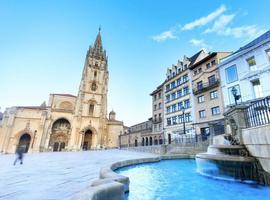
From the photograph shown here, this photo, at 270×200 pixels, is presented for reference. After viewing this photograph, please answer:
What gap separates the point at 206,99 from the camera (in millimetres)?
25281

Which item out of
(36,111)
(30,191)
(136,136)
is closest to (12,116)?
(36,111)

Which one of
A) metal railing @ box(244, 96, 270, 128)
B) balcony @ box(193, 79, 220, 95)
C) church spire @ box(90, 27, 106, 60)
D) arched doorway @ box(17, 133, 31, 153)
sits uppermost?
church spire @ box(90, 27, 106, 60)

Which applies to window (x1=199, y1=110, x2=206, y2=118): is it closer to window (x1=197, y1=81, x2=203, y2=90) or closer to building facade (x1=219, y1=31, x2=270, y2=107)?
window (x1=197, y1=81, x2=203, y2=90)

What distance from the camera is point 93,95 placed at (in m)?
41.3

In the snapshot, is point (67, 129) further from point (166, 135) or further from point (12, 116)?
point (166, 135)

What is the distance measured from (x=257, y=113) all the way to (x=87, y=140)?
38.1m

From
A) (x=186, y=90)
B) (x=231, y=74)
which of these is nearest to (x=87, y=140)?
(x=186, y=90)

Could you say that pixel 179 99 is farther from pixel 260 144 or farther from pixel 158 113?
pixel 260 144

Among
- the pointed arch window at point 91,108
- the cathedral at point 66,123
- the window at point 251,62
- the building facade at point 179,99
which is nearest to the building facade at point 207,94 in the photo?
the building facade at point 179,99

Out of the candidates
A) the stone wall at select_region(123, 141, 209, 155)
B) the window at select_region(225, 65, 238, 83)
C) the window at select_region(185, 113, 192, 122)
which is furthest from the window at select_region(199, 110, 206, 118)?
the stone wall at select_region(123, 141, 209, 155)

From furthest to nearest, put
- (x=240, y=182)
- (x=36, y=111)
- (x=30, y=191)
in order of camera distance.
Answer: (x=36, y=111)
(x=240, y=182)
(x=30, y=191)

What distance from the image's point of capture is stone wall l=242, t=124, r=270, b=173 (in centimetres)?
505

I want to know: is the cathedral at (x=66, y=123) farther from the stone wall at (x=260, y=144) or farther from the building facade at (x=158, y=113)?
the stone wall at (x=260, y=144)

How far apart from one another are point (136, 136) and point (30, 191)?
40173 mm
